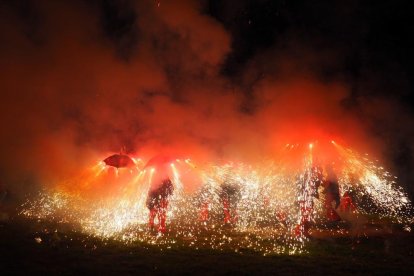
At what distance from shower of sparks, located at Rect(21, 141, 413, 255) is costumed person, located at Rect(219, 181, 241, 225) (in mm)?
34

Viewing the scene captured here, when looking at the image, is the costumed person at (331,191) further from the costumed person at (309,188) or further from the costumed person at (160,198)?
the costumed person at (160,198)

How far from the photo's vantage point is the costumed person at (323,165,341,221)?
1296 cm

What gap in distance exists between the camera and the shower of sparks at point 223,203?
1052 centimetres

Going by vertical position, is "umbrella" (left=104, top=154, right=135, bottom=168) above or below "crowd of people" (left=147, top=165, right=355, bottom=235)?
above

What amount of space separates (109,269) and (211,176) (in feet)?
26.3

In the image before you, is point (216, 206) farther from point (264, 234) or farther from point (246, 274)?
point (246, 274)

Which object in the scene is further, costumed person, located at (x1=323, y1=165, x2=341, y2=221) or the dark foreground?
costumed person, located at (x1=323, y1=165, x2=341, y2=221)

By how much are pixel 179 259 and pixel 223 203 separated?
607 centimetres

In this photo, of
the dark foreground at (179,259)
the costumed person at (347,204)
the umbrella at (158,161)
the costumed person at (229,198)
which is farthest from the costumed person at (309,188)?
the costumed person at (347,204)

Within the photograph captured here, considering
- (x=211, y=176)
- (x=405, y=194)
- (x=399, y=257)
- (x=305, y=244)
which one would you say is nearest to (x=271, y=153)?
(x=211, y=176)

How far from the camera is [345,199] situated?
15.3 m

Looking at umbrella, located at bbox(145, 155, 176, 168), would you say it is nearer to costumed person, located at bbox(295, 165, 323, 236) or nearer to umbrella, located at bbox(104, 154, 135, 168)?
umbrella, located at bbox(104, 154, 135, 168)

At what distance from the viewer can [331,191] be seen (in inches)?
517

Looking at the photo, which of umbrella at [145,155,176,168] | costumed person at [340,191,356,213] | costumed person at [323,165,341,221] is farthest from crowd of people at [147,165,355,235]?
costumed person at [340,191,356,213]
